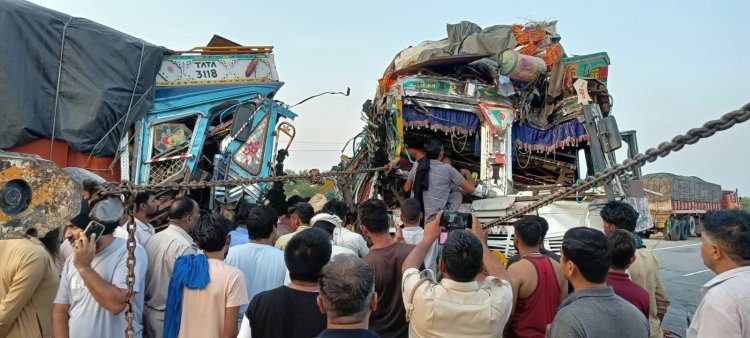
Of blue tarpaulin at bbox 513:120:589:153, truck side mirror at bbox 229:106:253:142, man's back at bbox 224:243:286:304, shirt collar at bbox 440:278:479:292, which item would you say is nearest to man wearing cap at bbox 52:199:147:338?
man's back at bbox 224:243:286:304

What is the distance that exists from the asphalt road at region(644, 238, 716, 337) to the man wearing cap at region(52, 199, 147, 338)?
4.23 m

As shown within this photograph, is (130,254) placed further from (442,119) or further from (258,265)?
(442,119)

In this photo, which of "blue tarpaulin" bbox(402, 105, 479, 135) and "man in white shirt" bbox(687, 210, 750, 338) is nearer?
"man in white shirt" bbox(687, 210, 750, 338)

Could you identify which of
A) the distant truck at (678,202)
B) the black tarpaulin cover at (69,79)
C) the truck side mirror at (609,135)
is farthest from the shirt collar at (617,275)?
the distant truck at (678,202)

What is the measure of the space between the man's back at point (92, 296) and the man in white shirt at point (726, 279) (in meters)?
3.08

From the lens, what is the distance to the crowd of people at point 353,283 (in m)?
2.21

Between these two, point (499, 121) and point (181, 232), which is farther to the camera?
point (499, 121)

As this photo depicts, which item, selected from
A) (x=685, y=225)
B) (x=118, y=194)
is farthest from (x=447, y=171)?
(x=685, y=225)

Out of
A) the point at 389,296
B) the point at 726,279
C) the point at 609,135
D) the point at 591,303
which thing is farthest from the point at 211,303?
the point at 609,135

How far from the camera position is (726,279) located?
2238 mm

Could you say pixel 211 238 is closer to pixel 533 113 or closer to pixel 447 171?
pixel 447 171

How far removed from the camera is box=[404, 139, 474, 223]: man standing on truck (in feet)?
19.4

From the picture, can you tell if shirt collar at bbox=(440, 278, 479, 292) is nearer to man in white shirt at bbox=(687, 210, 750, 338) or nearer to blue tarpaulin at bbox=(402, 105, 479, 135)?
man in white shirt at bbox=(687, 210, 750, 338)

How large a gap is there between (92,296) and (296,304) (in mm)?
1408
